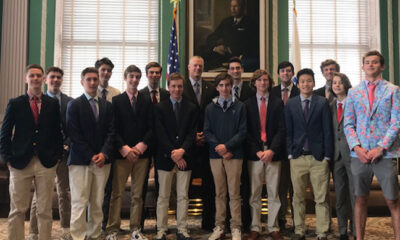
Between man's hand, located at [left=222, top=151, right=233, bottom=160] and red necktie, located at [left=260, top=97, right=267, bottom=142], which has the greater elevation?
red necktie, located at [left=260, top=97, right=267, bottom=142]

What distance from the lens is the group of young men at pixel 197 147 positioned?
315cm

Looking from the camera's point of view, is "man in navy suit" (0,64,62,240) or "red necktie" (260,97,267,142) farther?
"red necktie" (260,97,267,142)

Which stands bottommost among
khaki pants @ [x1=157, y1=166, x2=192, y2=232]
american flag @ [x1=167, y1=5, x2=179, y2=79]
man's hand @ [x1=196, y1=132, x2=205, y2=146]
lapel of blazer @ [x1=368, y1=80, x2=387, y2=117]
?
khaki pants @ [x1=157, y1=166, x2=192, y2=232]

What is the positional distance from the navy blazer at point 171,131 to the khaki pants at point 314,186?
102 cm

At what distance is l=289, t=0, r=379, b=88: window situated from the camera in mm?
7391

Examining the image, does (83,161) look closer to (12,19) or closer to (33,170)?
(33,170)

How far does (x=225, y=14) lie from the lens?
22.5ft

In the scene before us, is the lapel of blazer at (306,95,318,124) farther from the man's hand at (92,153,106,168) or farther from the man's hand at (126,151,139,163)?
the man's hand at (92,153,106,168)

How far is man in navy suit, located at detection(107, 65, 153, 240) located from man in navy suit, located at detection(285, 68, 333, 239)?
1.39m

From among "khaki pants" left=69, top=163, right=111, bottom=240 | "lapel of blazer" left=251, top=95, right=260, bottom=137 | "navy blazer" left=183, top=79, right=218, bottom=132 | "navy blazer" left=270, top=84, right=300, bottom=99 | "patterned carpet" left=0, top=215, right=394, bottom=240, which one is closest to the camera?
"khaki pants" left=69, top=163, right=111, bottom=240

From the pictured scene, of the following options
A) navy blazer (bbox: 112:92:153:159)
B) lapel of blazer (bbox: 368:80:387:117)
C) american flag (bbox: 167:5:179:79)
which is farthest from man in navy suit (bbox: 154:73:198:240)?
american flag (bbox: 167:5:179:79)

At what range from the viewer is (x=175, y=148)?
11.8ft

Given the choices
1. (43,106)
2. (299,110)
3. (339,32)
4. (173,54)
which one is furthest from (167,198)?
(339,32)

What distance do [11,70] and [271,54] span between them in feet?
15.3
